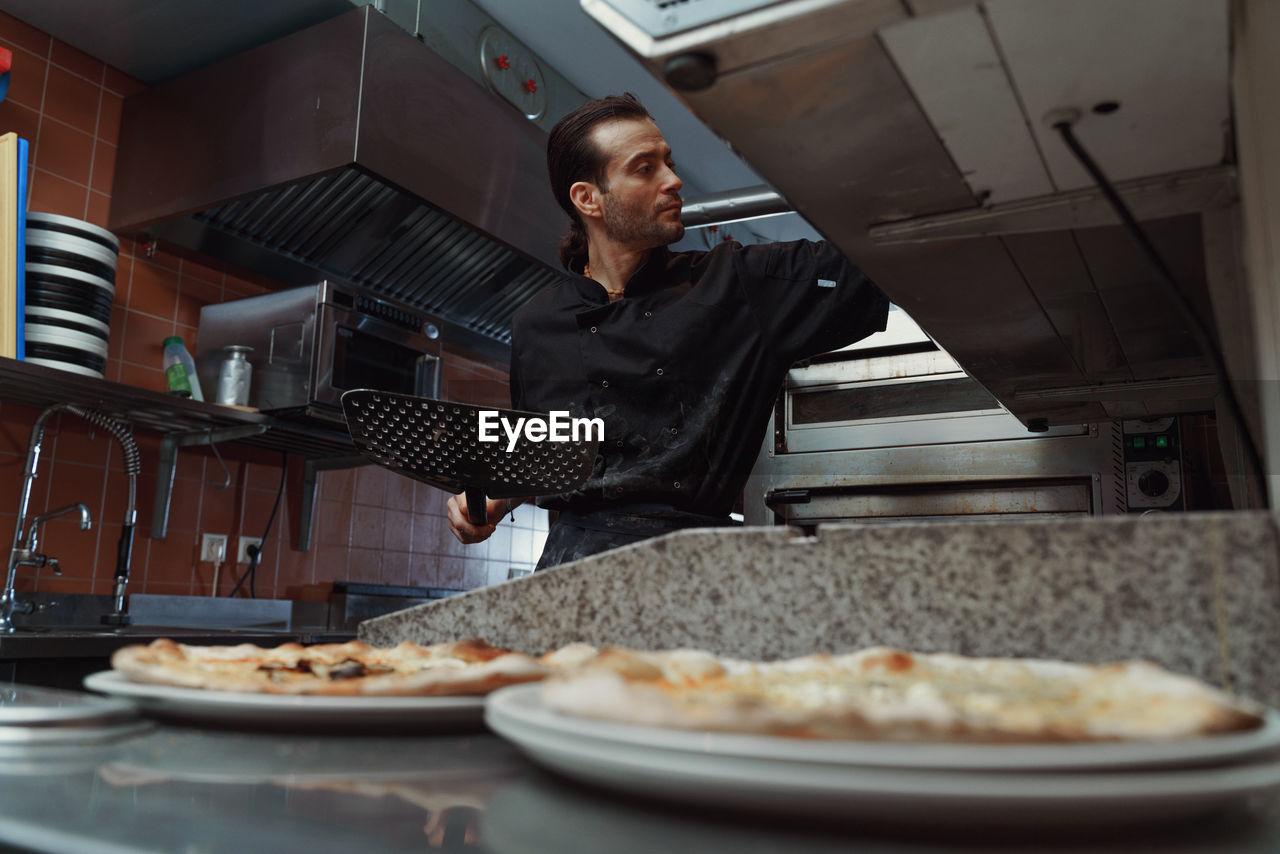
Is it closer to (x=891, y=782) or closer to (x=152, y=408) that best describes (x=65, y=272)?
(x=152, y=408)

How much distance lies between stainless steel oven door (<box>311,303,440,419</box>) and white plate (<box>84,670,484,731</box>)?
8.23 feet

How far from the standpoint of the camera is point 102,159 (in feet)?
10.5

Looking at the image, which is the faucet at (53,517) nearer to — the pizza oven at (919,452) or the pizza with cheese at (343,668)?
the pizza oven at (919,452)

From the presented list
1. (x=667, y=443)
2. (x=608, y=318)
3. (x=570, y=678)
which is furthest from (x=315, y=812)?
(x=608, y=318)

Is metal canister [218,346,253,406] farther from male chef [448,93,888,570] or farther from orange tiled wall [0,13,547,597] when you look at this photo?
male chef [448,93,888,570]

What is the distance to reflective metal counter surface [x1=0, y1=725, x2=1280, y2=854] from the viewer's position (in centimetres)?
36

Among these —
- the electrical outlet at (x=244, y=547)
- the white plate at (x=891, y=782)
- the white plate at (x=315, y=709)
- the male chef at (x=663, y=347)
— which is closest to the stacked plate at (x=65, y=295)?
the electrical outlet at (x=244, y=547)

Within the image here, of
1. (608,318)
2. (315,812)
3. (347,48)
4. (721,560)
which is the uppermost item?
(347,48)

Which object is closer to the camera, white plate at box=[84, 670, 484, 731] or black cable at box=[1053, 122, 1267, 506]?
white plate at box=[84, 670, 484, 731]

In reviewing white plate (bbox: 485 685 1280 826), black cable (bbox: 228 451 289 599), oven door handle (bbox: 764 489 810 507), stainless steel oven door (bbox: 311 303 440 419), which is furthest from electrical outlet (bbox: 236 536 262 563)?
white plate (bbox: 485 685 1280 826)

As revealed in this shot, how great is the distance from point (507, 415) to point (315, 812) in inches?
22.8

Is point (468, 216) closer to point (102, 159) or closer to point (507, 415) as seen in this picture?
point (102, 159)

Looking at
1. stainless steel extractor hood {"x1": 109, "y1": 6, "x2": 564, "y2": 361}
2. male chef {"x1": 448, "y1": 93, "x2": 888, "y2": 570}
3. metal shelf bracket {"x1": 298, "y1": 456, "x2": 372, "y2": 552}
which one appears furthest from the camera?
metal shelf bracket {"x1": 298, "y1": 456, "x2": 372, "y2": 552}

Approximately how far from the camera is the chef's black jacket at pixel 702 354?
1812mm
